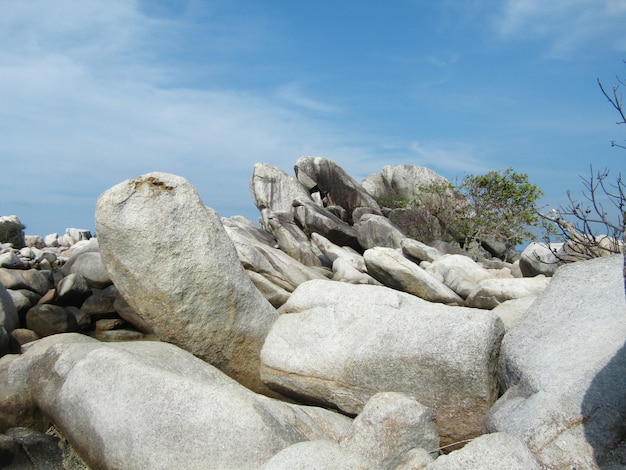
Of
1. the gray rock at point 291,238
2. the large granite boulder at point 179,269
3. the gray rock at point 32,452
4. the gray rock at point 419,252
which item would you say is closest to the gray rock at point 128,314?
the large granite boulder at point 179,269

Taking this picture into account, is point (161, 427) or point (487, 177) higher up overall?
point (487, 177)

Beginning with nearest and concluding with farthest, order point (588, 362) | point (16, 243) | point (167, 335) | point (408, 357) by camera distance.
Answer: point (588, 362)
point (408, 357)
point (167, 335)
point (16, 243)

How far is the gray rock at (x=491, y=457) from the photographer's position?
15.6 ft

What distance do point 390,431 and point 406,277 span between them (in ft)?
41.3

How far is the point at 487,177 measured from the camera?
3409 cm

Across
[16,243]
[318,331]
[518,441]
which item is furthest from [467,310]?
[16,243]

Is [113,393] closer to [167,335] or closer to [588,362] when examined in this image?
[167,335]

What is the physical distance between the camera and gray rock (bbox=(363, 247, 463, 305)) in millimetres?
18609

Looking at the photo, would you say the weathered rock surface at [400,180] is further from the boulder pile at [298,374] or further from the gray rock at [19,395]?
the gray rock at [19,395]

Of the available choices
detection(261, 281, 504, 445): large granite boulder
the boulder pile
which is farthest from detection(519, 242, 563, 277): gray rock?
detection(261, 281, 504, 445): large granite boulder

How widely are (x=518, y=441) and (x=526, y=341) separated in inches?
94.4

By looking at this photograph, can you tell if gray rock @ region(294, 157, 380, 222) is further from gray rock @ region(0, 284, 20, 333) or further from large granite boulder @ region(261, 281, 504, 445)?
large granite boulder @ region(261, 281, 504, 445)

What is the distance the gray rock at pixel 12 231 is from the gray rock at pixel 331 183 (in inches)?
624

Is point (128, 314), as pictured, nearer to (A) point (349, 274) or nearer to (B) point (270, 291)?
(B) point (270, 291)
